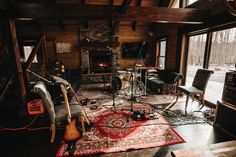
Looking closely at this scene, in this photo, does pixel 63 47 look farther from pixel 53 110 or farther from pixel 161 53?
pixel 53 110

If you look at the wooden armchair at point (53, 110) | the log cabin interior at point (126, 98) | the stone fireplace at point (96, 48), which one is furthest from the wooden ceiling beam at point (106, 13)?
the stone fireplace at point (96, 48)

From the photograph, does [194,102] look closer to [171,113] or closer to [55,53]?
[171,113]

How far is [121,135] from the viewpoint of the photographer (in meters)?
2.28

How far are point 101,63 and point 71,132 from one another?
4810 mm

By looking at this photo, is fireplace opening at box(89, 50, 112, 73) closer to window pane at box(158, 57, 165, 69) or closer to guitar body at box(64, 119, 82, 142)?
window pane at box(158, 57, 165, 69)

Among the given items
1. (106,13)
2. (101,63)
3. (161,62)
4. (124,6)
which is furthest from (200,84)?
(101,63)

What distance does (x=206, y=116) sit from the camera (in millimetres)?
2879

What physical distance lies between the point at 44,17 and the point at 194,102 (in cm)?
443

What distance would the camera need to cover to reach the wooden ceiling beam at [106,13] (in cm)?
288

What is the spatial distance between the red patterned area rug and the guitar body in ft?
0.32

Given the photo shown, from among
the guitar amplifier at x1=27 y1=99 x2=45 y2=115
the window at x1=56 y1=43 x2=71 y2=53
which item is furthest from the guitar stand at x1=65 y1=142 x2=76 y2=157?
the window at x1=56 y1=43 x2=71 y2=53

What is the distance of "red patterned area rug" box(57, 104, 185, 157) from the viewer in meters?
1.98

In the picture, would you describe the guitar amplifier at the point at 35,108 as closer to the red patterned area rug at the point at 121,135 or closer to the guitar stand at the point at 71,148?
the red patterned area rug at the point at 121,135

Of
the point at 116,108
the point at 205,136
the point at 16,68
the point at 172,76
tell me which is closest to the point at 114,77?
the point at 116,108
